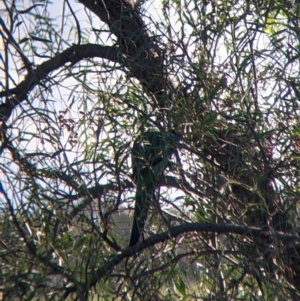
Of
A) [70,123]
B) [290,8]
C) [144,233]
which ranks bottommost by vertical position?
[144,233]

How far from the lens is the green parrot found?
240 centimetres

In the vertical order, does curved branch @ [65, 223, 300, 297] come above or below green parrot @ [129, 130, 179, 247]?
below

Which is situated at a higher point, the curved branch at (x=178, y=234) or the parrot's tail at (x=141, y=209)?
the parrot's tail at (x=141, y=209)

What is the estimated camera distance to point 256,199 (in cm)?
277

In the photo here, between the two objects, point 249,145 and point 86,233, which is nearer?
point 86,233

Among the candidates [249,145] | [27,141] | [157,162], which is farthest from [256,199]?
[27,141]

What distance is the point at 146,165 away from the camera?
241 cm

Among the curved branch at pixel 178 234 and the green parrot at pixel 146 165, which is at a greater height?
the green parrot at pixel 146 165

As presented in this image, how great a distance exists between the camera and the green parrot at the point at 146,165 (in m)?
2.40

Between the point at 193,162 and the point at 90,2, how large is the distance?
86 cm

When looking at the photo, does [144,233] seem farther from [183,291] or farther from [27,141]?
[27,141]

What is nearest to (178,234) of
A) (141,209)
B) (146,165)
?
(141,209)

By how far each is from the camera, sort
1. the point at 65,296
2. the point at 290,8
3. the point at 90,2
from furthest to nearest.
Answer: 1. the point at 90,2
2. the point at 290,8
3. the point at 65,296

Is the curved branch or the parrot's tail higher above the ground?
the parrot's tail
